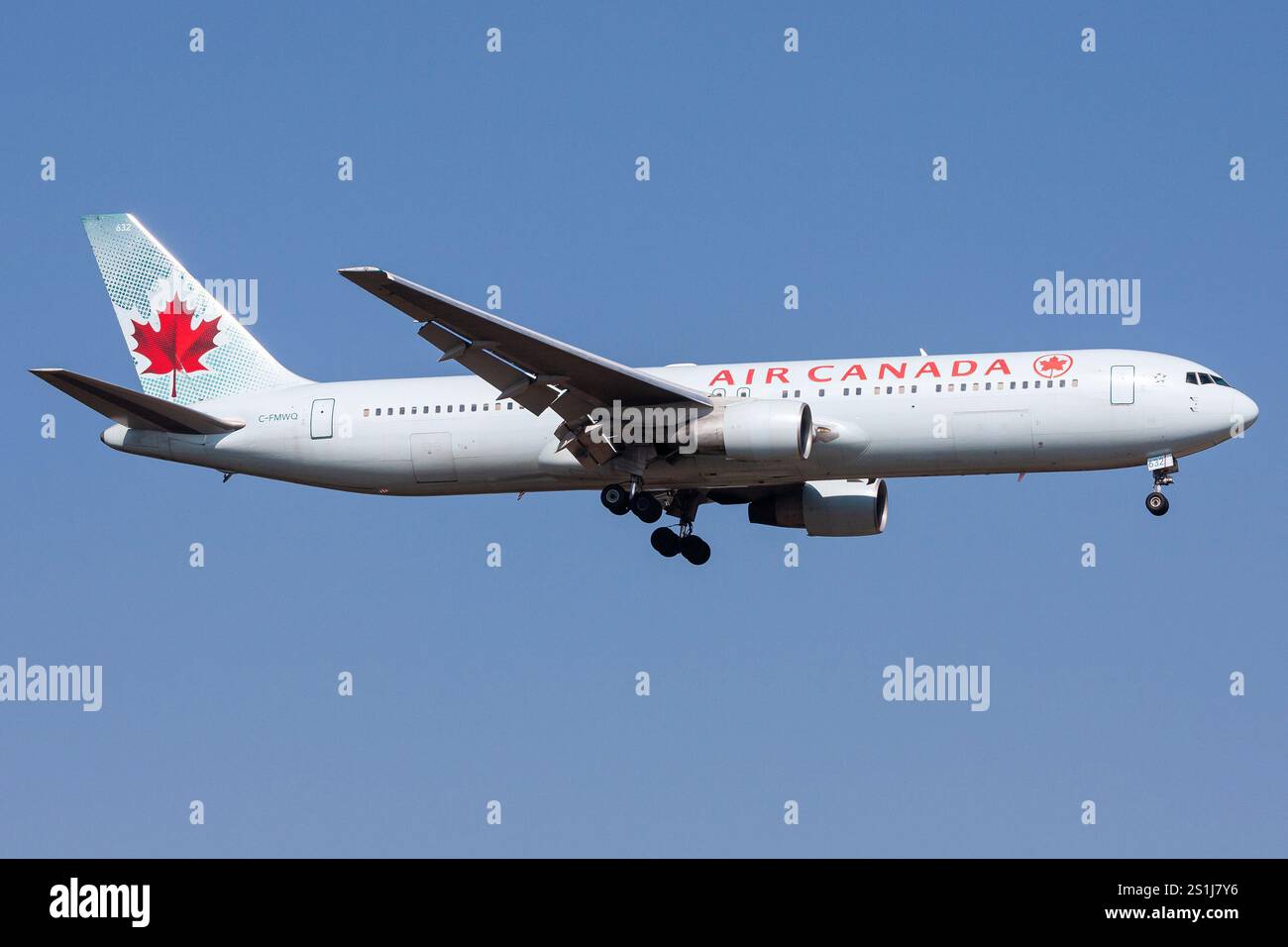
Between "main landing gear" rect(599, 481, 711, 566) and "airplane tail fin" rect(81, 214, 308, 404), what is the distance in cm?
871

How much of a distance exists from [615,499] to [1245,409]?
13384 millimetres

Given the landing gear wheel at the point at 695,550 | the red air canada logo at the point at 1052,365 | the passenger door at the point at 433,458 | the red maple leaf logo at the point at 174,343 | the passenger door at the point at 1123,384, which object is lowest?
the landing gear wheel at the point at 695,550

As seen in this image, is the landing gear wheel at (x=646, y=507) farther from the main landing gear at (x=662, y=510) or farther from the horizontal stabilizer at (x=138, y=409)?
the horizontal stabilizer at (x=138, y=409)

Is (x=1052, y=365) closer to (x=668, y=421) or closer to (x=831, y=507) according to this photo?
(x=831, y=507)

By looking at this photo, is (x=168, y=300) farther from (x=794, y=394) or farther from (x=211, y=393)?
(x=794, y=394)

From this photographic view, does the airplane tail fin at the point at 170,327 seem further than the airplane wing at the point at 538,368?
Yes

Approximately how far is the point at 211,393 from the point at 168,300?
10.2ft

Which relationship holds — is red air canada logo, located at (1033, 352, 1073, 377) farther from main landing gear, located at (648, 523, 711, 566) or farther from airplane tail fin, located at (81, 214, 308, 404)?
airplane tail fin, located at (81, 214, 308, 404)

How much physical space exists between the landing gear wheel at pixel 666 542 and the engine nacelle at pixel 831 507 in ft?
7.35

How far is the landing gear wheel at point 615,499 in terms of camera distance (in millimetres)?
43000

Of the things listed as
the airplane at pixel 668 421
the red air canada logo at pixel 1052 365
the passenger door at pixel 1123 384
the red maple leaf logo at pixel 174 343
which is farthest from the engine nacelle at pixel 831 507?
the red maple leaf logo at pixel 174 343

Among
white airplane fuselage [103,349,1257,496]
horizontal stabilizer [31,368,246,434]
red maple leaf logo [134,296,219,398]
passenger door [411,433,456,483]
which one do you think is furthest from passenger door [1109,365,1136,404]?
red maple leaf logo [134,296,219,398]

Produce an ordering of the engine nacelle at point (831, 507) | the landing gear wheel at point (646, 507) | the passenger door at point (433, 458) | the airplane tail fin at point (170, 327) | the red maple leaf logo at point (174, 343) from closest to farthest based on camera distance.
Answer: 1. the landing gear wheel at point (646, 507)
2. the passenger door at point (433, 458)
3. the engine nacelle at point (831, 507)
4. the airplane tail fin at point (170, 327)
5. the red maple leaf logo at point (174, 343)
